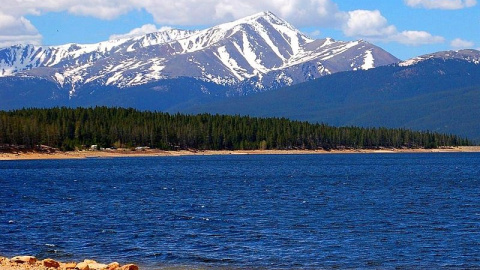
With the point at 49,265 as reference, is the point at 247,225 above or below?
above

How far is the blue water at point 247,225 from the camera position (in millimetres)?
46406

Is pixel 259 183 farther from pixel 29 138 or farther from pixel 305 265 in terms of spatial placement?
pixel 29 138

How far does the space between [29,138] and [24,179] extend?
6105 cm

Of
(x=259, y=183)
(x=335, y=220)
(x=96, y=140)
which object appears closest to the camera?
(x=335, y=220)

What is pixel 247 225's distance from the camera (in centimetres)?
5972

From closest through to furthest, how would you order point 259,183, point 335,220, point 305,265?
point 305,265 < point 335,220 < point 259,183

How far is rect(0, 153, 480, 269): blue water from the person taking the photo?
46.4 meters

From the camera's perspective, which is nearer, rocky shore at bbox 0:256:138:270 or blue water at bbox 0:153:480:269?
rocky shore at bbox 0:256:138:270

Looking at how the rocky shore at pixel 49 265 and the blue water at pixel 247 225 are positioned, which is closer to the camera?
the rocky shore at pixel 49 265

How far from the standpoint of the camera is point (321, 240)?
52719mm

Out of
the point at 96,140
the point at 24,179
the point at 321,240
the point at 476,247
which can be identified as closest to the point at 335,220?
the point at 321,240

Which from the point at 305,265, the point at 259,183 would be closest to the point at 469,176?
the point at 259,183

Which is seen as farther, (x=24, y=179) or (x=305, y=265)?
(x=24, y=179)

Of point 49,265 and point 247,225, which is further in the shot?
point 247,225
